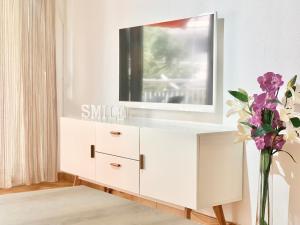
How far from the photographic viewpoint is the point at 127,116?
392 cm

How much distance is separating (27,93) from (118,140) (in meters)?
1.60

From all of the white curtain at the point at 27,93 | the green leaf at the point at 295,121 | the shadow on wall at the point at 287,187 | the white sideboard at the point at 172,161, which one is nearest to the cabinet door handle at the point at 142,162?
the white sideboard at the point at 172,161

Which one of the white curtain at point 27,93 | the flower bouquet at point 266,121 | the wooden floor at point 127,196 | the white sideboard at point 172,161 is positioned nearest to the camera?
the flower bouquet at point 266,121

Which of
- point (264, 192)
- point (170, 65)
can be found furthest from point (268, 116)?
point (170, 65)

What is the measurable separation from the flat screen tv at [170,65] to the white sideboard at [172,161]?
0.76ft

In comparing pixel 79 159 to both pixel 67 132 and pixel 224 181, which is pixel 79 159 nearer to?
pixel 67 132

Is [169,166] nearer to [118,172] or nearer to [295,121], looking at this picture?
[118,172]

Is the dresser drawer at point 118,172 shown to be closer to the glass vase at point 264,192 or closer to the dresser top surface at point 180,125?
the dresser top surface at point 180,125

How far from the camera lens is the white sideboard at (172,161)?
9.14ft

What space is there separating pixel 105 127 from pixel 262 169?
4.88 feet

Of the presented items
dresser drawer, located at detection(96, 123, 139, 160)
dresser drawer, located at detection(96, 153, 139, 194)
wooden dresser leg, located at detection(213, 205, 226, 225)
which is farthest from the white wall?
dresser drawer, located at detection(96, 153, 139, 194)

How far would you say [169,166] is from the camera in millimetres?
2945

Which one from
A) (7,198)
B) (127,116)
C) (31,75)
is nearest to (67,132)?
(127,116)

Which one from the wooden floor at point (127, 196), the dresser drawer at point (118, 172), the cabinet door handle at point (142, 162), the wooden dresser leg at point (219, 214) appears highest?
the cabinet door handle at point (142, 162)
